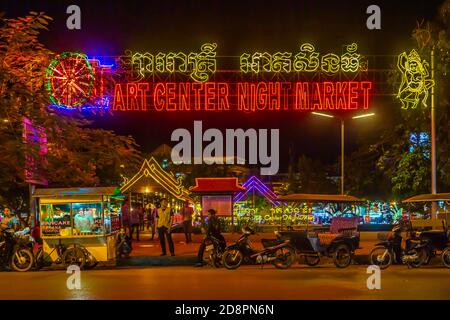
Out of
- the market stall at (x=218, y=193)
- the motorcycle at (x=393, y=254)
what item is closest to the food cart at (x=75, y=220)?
the motorcycle at (x=393, y=254)

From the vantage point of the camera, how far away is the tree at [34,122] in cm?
1744

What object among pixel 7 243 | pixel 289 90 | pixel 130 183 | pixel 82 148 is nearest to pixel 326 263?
pixel 82 148

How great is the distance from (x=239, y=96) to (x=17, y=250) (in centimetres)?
1243

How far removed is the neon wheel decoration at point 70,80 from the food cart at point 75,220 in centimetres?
325

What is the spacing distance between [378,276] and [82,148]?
9.04 m

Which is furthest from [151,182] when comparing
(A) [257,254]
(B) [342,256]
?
(B) [342,256]

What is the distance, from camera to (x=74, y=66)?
2441 cm

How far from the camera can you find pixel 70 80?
2159cm

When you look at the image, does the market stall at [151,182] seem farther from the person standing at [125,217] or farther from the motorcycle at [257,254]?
the motorcycle at [257,254]

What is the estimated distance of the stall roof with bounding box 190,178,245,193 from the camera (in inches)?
1318

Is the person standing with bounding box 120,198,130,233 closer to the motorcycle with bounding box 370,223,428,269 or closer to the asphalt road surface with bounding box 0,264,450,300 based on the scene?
the asphalt road surface with bounding box 0,264,450,300

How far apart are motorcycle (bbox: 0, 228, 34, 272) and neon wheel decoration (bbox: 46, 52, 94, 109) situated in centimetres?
409

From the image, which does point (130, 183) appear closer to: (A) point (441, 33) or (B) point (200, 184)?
(B) point (200, 184)

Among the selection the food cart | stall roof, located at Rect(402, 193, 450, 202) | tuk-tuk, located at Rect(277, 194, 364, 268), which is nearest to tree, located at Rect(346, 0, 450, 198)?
stall roof, located at Rect(402, 193, 450, 202)
